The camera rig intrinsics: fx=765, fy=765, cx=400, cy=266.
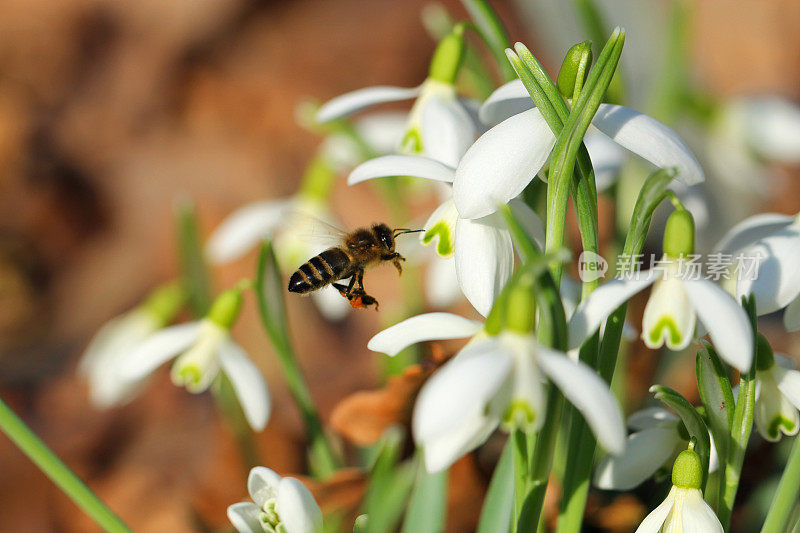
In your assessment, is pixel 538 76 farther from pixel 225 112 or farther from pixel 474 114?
pixel 225 112

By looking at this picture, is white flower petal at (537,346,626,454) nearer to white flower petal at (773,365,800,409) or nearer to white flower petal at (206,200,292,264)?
white flower petal at (773,365,800,409)

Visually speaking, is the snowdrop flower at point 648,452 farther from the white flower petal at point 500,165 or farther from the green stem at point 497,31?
the green stem at point 497,31

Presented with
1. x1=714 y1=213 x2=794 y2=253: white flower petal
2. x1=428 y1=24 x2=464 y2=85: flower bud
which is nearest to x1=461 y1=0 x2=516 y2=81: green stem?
x1=428 y1=24 x2=464 y2=85: flower bud

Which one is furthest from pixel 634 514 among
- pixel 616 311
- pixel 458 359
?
pixel 458 359

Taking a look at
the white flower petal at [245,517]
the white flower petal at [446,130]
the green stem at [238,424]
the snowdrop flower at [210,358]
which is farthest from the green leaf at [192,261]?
the white flower petal at [245,517]

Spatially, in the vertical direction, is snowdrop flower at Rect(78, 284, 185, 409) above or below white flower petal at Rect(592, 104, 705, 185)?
above

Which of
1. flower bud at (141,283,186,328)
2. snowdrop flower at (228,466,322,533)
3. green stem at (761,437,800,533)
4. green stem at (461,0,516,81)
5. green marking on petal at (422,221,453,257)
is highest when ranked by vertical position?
green stem at (461,0,516,81)

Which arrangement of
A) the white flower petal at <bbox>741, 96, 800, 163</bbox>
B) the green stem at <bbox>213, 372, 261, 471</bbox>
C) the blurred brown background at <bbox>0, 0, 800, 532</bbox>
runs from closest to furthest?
1. the green stem at <bbox>213, 372, 261, 471</bbox>
2. the white flower petal at <bbox>741, 96, 800, 163</bbox>
3. the blurred brown background at <bbox>0, 0, 800, 532</bbox>
